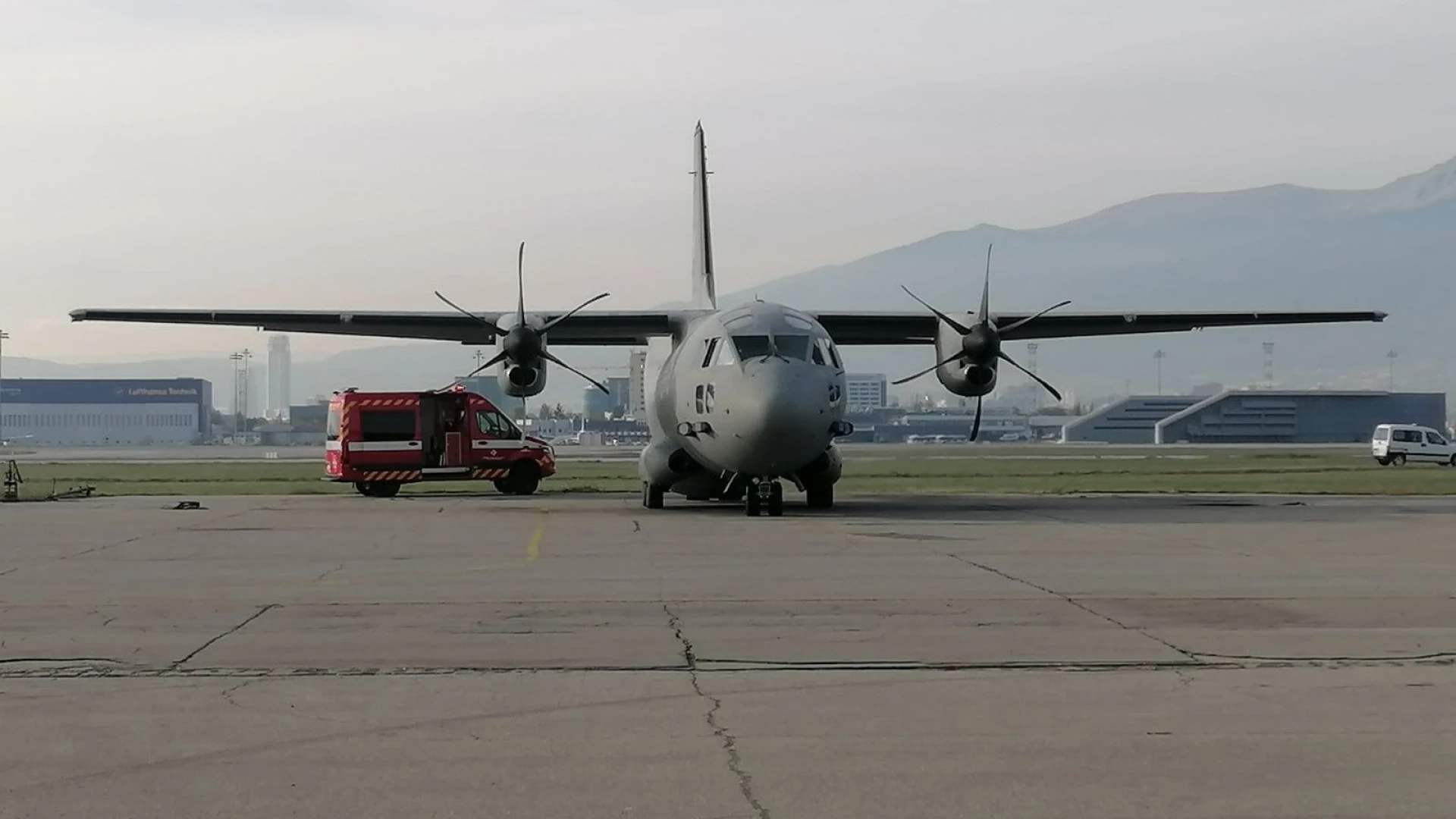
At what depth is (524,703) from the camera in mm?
8883

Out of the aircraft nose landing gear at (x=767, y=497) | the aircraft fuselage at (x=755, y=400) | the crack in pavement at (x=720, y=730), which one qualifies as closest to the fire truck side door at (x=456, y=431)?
the aircraft fuselage at (x=755, y=400)

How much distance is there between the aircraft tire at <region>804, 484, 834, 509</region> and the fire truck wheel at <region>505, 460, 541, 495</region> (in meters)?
10.1

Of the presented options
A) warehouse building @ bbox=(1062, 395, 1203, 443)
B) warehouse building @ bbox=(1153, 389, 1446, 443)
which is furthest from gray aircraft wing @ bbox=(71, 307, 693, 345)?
warehouse building @ bbox=(1062, 395, 1203, 443)

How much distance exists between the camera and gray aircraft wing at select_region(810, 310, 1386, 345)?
33.6m

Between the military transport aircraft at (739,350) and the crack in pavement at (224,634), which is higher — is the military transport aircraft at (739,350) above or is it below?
above

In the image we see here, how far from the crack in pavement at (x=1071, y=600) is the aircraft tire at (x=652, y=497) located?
1090 cm

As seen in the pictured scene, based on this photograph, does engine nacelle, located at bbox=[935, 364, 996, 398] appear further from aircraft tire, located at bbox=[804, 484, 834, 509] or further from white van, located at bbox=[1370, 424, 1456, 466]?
white van, located at bbox=[1370, 424, 1456, 466]

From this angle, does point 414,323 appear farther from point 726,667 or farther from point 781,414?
point 726,667

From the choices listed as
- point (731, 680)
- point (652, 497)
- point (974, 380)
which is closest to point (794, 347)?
point (652, 497)

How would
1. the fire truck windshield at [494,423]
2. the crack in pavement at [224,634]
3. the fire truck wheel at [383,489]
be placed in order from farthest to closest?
the fire truck windshield at [494,423]
the fire truck wheel at [383,489]
the crack in pavement at [224,634]

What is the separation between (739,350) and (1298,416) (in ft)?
376

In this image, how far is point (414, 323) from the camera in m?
34.0

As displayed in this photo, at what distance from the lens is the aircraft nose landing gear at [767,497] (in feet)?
85.9

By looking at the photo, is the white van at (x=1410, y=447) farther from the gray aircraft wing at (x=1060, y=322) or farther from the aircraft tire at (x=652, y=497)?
the aircraft tire at (x=652, y=497)
